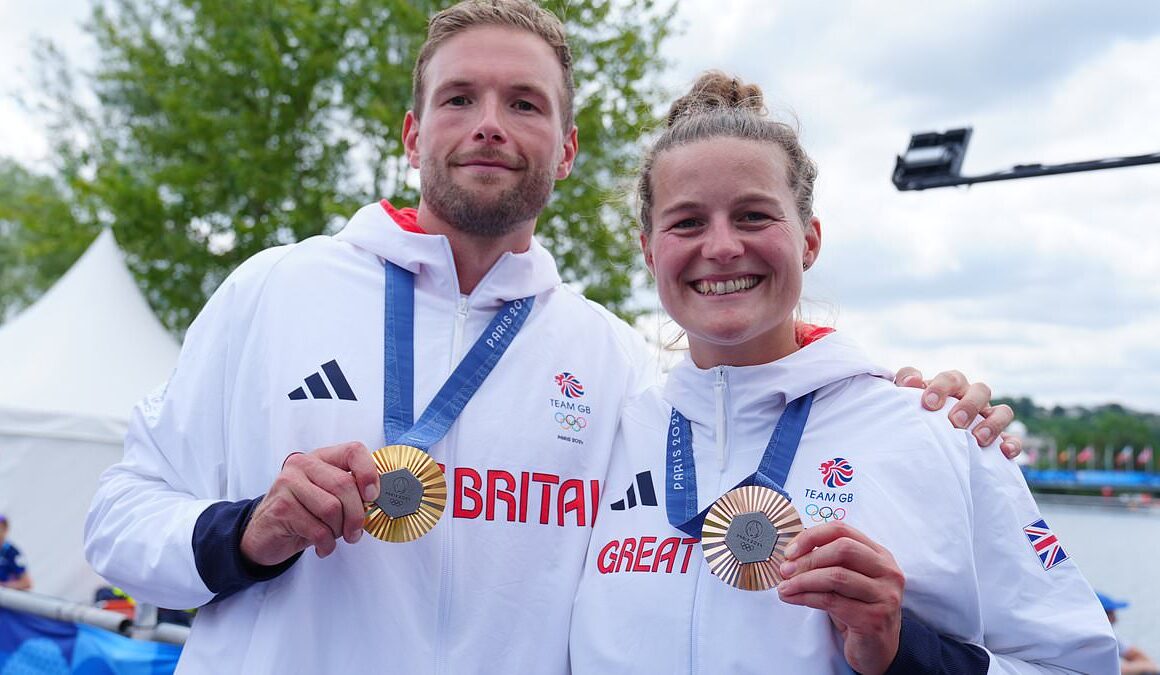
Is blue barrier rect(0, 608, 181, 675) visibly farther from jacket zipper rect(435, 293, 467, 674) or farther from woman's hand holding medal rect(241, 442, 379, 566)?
woman's hand holding medal rect(241, 442, 379, 566)

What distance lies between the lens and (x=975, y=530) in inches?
77.0

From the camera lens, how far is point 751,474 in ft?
6.93

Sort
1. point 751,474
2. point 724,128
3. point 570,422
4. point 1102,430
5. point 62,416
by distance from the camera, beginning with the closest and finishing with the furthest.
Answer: point 751,474
point 724,128
point 570,422
point 62,416
point 1102,430

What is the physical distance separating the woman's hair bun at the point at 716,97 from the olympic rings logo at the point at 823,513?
1072mm

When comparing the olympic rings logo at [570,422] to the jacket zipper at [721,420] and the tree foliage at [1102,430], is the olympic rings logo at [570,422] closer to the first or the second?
the jacket zipper at [721,420]

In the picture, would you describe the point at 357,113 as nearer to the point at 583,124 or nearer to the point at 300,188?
the point at 300,188

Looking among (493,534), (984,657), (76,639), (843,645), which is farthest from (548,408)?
(76,639)

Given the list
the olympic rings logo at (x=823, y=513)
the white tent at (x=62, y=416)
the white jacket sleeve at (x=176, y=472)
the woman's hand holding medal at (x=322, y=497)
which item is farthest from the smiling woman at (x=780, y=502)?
the white tent at (x=62, y=416)

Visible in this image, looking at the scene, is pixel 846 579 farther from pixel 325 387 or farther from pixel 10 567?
pixel 10 567

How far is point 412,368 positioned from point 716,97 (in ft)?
3.67

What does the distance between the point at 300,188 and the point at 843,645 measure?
11.9m

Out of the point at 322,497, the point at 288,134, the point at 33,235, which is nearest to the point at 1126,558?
the point at 288,134

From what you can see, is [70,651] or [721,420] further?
[70,651]

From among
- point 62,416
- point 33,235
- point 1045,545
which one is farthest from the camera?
point 33,235
